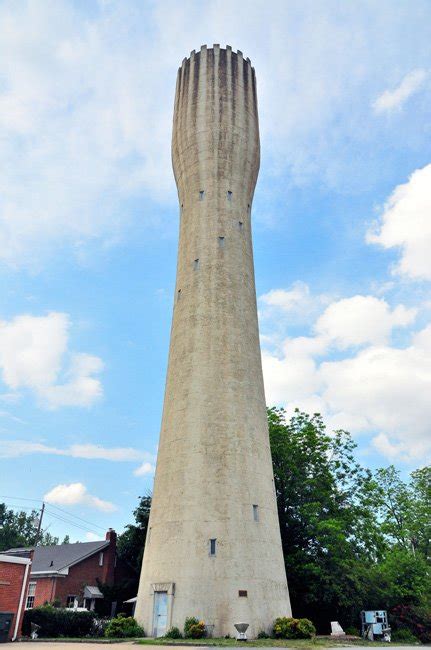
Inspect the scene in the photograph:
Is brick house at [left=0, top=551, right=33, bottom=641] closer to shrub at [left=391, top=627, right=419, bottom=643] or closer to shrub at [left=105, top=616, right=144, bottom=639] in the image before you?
shrub at [left=105, top=616, right=144, bottom=639]

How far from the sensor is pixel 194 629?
69.3ft

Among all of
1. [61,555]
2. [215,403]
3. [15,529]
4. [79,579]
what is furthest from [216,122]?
[15,529]

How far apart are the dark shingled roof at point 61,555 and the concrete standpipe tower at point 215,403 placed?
17119mm

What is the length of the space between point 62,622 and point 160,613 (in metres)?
6.82

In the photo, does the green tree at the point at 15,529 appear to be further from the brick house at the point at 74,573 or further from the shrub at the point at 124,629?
the shrub at the point at 124,629

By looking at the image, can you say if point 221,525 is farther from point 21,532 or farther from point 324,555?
point 21,532

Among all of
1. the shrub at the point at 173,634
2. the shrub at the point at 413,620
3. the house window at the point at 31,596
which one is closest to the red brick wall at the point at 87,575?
the house window at the point at 31,596

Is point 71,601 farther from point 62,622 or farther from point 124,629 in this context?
point 124,629

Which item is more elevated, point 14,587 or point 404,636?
point 14,587

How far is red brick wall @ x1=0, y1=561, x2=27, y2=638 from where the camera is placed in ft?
79.6

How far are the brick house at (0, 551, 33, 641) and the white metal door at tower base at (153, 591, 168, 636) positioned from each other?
661 cm

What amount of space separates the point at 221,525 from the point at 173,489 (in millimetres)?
2834

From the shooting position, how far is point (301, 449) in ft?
117

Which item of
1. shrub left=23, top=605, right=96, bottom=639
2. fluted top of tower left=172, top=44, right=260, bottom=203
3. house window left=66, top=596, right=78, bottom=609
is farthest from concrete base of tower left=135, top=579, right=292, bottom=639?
fluted top of tower left=172, top=44, right=260, bottom=203
